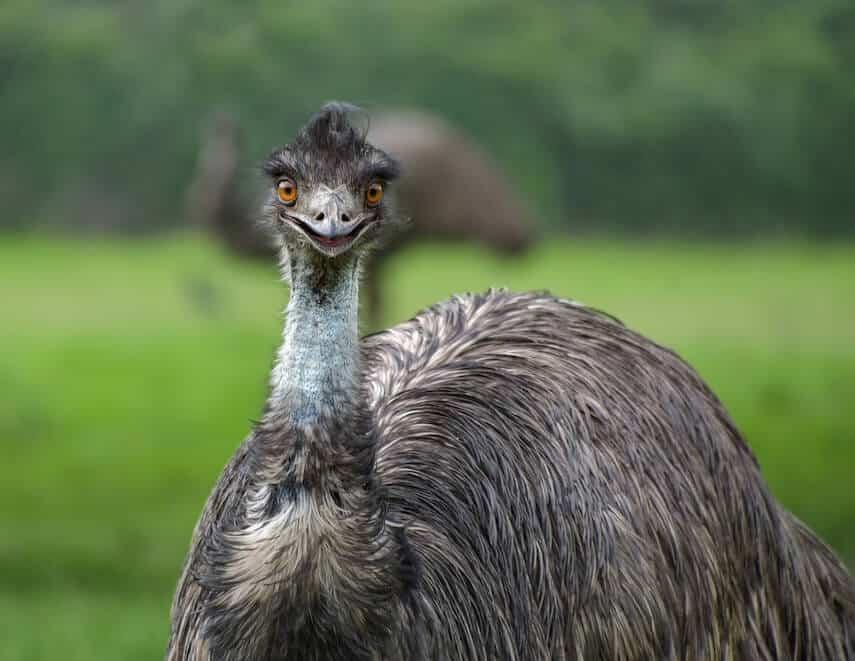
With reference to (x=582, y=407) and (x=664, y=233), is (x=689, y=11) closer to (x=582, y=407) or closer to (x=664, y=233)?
(x=664, y=233)

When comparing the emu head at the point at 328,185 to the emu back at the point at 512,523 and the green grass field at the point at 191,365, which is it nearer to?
the emu back at the point at 512,523

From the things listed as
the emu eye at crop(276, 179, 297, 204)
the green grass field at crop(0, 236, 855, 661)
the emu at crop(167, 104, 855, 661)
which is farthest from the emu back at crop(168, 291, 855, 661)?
the green grass field at crop(0, 236, 855, 661)

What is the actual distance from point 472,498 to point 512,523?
12cm

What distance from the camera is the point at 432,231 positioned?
11055 millimetres

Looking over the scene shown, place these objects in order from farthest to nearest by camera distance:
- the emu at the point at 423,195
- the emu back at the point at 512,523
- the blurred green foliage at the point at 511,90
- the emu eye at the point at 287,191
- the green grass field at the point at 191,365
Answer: the emu at the point at 423,195
the blurred green foliage at the point at 511,90
the green grass field at the point at 191,365
the emu eye at the point at 287,191
the emu back at the point at 512,523

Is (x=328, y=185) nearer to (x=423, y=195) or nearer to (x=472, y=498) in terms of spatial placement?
(x=472, y=498)

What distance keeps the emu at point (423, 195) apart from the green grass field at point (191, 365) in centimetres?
23

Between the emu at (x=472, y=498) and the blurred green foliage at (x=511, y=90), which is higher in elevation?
the blurred green foliage at (x=511, y=90)

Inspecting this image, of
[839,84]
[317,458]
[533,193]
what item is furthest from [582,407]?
[533,193]

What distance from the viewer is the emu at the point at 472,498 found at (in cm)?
328

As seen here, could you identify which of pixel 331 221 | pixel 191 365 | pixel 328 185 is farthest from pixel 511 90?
pixel 331 221

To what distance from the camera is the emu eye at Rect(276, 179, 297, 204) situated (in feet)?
11.2

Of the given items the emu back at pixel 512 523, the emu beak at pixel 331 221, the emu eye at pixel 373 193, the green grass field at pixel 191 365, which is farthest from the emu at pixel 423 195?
the emu beak at pixel 331 221

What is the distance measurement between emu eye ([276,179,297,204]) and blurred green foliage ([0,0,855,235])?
694 cm
